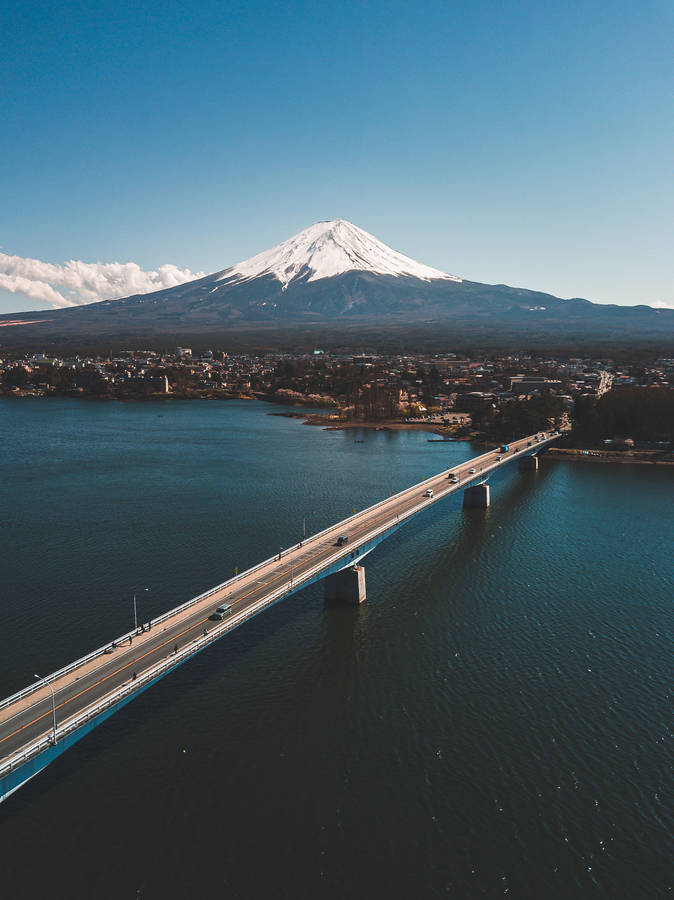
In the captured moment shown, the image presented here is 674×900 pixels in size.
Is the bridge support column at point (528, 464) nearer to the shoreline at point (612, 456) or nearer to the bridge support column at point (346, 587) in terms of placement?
the shoreline at point (612, 456)

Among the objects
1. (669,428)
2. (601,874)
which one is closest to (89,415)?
(669,428)

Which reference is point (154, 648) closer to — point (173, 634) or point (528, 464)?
point (173, 634)

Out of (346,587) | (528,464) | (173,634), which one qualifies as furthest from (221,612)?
(528,464)

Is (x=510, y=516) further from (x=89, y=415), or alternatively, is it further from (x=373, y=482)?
(x=89, y=415)


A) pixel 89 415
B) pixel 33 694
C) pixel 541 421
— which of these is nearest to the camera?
pixel 33 694

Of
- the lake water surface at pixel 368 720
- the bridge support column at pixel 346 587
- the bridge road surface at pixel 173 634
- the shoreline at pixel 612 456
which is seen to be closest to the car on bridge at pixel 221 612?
the bridge road surface at pixel 173 634

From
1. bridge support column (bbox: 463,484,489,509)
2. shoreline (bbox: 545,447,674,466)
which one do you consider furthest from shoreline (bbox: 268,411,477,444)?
bridge support column (bbox: 463,484,489,509)
